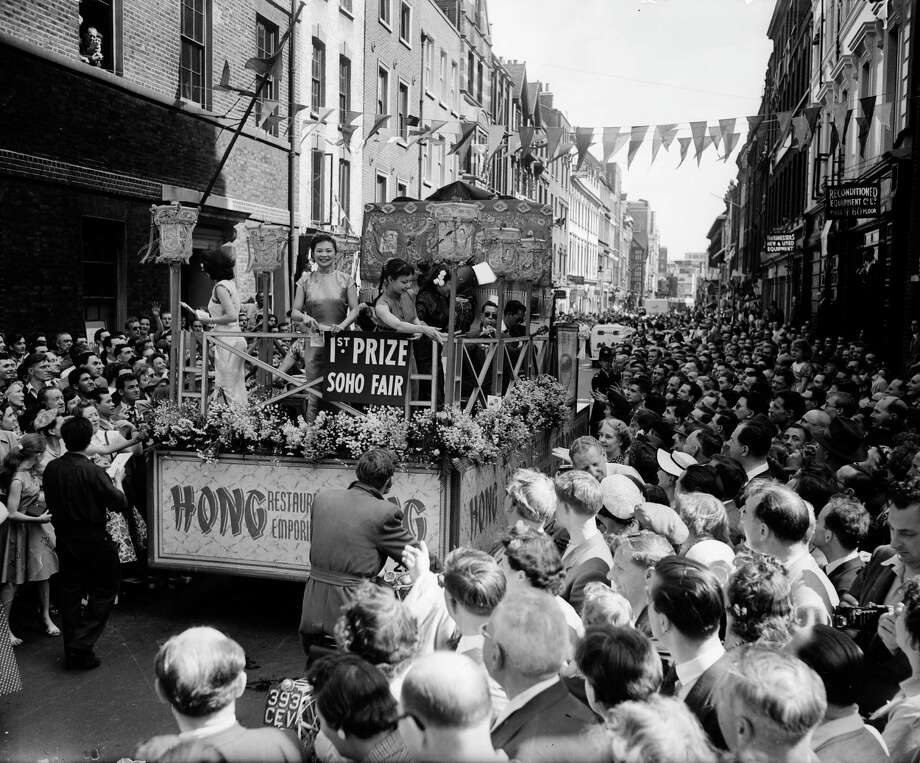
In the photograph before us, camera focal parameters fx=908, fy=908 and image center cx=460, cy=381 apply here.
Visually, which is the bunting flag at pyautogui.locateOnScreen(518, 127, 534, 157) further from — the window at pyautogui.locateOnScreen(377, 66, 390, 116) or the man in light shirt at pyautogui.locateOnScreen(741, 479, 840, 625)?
the window at pyautogui.locateOnScreen(377, 66, 390, 116)

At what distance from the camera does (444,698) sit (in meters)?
2.46

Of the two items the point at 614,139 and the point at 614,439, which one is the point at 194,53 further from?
the point at 614,439

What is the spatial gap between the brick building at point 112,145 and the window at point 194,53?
0.03 meters

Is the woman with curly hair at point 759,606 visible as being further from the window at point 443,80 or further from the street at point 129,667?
the window at point 443,80

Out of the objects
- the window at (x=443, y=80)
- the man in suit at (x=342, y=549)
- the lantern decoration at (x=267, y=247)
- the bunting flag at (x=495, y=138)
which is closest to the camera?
the man in suit at (x=342, y=549)

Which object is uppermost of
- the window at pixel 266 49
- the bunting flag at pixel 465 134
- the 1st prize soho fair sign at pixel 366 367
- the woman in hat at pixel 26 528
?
the window at pixel 266 49

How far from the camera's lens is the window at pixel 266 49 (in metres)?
18.8

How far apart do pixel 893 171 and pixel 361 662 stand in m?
17.2

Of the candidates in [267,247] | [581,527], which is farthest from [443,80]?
[581,527]

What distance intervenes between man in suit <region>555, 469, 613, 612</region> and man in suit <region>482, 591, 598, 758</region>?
4.83ft

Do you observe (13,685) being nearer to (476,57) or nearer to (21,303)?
(21,303)

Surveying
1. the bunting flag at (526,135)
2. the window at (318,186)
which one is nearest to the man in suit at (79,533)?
the bunting flag at (526,135)

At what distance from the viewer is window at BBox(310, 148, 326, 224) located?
73.2 feet

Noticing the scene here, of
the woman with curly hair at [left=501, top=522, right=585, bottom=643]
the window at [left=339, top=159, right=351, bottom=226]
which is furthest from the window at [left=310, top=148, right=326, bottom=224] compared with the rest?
the woman with curly hair at [left=501, top=522, right=585, bottom=643]
